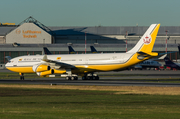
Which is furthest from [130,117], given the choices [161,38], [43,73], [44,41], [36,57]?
[161,38]

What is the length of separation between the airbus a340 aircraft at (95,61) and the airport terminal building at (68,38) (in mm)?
34628

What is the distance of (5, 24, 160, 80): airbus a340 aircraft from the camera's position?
161ft

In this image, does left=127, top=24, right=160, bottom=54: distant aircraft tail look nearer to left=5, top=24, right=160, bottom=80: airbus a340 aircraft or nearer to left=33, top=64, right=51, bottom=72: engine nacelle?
left=5, top=24, right=160, bottom=80: airbus a340 aircraft

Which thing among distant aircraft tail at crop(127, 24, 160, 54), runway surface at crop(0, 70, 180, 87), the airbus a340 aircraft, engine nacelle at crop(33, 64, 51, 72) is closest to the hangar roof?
runway surface at crop(0, 70, 180, 87)

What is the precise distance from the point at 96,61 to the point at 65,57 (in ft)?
19.4

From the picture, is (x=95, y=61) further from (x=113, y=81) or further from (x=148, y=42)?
(x=148, y=42)

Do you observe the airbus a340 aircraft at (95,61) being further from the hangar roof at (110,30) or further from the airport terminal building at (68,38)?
the hangar roof at (110,30)

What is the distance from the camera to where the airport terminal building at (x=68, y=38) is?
106062 mm

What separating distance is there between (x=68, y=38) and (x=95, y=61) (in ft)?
280

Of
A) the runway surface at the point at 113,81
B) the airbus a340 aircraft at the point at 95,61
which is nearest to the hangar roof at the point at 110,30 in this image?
the runway surface at the point at 113,81

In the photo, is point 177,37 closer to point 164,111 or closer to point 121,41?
point 121,41

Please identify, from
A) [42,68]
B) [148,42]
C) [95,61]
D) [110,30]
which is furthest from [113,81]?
[110,30]

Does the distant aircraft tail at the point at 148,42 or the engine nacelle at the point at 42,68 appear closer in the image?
the distant aircraft tail at the point at 148,42

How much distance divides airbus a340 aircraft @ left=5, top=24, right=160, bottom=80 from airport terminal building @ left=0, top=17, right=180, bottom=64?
3463 cm
